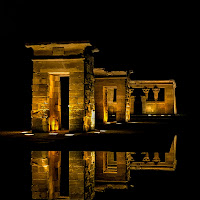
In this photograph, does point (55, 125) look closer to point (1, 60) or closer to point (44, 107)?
point (44, 107)

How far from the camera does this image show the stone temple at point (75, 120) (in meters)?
5.74

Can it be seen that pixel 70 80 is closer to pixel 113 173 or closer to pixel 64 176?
pixel 113 173

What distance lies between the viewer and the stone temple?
5742mm

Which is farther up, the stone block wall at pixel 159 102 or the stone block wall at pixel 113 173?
the stone block wall at pixel 159 102

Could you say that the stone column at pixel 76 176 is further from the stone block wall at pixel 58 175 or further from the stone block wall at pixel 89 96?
the stone block wall at pixel 89 96

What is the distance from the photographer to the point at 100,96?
2341 cm

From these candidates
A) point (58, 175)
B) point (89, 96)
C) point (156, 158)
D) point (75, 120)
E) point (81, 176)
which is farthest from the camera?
point (89, 96)

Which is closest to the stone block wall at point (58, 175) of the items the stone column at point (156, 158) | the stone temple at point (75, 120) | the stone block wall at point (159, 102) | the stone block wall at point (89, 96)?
the stone temple at point (75, 120)

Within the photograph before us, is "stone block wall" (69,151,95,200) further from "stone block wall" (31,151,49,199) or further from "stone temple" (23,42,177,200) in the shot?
"stone block wall" (31,151,49,199)

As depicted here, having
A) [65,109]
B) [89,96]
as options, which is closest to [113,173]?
[89,96]

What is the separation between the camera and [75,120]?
14.0m

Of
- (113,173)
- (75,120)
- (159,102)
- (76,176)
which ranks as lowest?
(113,173)

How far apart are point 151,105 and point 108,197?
3394cm

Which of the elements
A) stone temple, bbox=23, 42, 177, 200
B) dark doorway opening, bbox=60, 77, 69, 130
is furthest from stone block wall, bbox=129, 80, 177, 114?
dark doorway opening, bbox=60, 77, 69, 130
